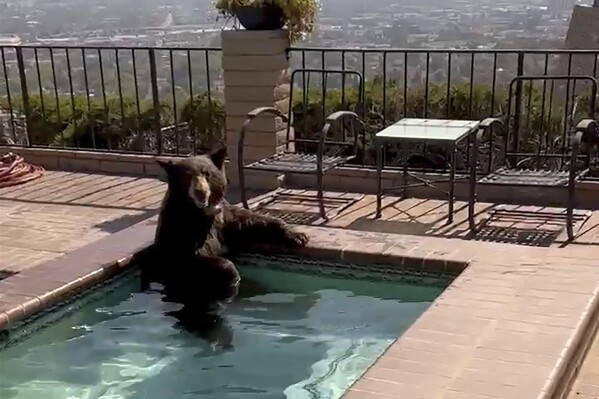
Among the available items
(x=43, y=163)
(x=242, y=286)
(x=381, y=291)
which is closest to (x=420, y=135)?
(x=381, y=291)

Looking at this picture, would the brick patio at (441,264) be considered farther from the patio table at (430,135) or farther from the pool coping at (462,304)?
the patio table at (430,135)

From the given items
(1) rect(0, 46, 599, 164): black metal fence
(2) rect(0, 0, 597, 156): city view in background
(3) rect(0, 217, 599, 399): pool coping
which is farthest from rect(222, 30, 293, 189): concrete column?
(3) rect(0, 217, 599, 399): pool coping

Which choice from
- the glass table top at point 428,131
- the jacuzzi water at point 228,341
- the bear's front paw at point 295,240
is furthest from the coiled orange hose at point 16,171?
the glass table top at point 428,131

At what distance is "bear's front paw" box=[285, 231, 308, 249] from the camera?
436 cm

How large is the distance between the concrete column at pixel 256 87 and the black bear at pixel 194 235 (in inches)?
64.4

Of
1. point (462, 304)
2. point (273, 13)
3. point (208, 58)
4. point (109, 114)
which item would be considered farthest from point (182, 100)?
point (462, 304)

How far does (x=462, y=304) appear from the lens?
336 cm

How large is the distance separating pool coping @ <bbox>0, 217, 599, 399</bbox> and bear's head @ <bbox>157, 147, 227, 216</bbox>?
0.57 meters

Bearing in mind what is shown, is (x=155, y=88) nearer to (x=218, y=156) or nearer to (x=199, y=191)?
(x=218, y=156)

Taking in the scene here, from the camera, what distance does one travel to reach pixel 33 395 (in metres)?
3.22

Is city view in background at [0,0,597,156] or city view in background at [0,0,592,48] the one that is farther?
city view in background at [0,0,592,48]

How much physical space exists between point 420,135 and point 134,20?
573 centimetres

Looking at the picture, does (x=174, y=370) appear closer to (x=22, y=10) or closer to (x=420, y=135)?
(x=420, y=135)

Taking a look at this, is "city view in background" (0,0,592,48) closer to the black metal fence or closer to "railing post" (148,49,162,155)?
the black metal fence
